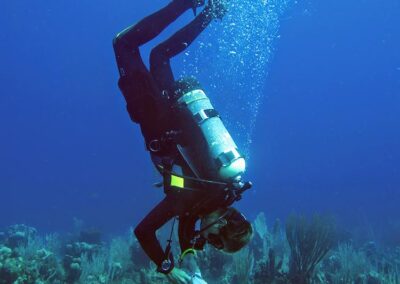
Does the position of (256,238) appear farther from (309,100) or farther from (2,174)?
(309,100)

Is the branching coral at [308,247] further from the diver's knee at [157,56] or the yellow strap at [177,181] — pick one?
the yellow strap at [177,181]

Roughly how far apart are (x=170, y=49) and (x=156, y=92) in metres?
0.92

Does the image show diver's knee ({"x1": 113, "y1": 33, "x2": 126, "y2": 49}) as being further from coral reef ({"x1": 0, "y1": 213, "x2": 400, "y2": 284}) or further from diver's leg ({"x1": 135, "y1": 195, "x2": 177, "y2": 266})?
coral reef ({"x1": 0, "y1": 213, "x2": 400, "y2": 284})

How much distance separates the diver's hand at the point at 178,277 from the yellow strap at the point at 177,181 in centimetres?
79

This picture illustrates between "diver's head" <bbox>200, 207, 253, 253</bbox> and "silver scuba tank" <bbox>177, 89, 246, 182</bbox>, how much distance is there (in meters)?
0.42

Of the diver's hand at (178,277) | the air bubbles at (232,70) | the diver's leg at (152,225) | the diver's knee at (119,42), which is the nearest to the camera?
the diver's hand at (178,277)

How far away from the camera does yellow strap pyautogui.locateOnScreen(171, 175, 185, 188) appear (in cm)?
395

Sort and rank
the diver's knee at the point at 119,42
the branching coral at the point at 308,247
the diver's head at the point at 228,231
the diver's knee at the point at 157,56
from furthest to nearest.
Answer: the branching coral at the point at 308,247 → the diver's knee at the point at 157,56 → the diver's knee at the point at 119,42 → the diver's head at the point at 228,231

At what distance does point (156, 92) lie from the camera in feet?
15.5

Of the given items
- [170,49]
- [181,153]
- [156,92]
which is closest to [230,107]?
[170,49]

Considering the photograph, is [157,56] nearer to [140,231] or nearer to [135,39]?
[135,39]

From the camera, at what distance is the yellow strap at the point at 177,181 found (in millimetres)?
3946

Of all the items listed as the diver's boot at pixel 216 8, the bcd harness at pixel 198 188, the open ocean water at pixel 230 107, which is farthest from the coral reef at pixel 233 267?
the open ocean water at pixel 230 107

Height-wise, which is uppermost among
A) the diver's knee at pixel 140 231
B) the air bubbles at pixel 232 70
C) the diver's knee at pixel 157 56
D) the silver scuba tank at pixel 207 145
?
the air bubbles at pixel 232 70
